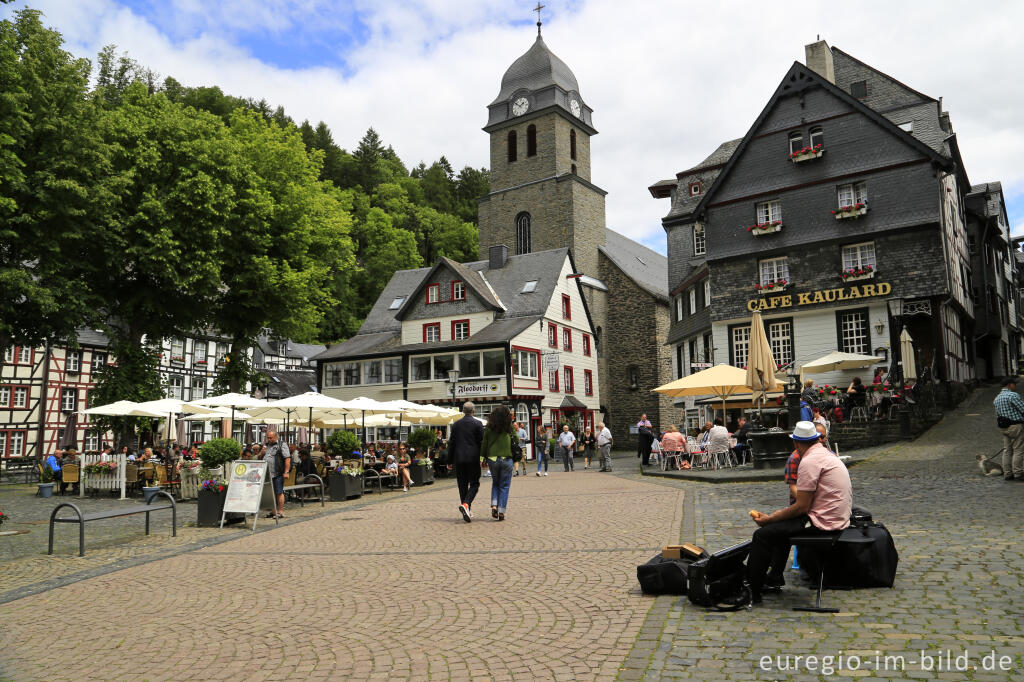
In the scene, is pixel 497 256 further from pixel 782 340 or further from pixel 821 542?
pixel 821 542

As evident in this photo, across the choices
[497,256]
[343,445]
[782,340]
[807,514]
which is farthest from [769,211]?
[807,514]

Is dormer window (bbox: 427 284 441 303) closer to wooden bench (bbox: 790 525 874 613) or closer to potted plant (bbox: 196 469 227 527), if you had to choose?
potted plant (bbox: 196 469 227 527)

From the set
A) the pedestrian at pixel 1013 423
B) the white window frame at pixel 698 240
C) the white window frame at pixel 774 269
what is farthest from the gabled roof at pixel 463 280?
the pedestrian at pixel 1013 423

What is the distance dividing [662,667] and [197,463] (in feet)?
52.9

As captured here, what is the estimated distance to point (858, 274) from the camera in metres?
27.2

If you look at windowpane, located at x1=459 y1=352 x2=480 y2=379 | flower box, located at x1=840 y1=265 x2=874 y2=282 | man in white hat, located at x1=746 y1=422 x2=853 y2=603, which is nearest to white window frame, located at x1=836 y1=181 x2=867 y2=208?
flower box, located at x1=840 y1=265 x2=874 y2=282

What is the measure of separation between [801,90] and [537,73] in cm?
2837

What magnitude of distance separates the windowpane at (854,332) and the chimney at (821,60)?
1167 cm

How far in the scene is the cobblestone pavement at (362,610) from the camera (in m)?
5.03

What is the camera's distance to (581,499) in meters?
14.8

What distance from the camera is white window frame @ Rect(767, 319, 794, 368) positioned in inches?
1145

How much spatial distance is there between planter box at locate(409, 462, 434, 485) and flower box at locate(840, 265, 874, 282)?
16185 mm

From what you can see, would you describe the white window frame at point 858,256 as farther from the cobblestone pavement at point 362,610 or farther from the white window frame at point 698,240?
the cobblestone pavement at point 362,610

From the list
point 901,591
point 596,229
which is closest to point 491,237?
point 596,229
